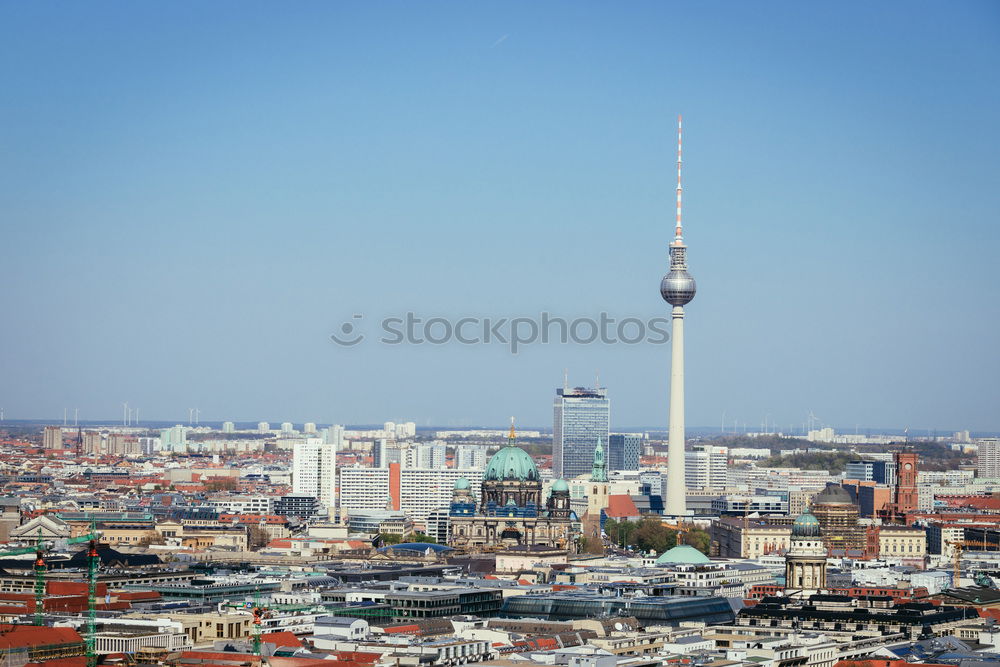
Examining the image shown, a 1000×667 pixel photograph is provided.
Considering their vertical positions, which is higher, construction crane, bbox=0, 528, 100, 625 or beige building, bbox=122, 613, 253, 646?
construction crane, bbox=0, 528, 100, 625

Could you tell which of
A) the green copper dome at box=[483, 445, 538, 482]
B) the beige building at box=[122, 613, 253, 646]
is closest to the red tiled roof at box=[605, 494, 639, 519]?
the green copper dome at box=[483, 445, 538, 482]

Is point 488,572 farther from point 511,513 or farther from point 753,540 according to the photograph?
point 753,540

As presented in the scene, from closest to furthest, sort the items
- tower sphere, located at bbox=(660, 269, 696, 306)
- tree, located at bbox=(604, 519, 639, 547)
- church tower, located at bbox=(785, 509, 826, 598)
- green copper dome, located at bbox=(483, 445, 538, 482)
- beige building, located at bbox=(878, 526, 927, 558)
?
church tower, located at bbox=(785, 509, 826, 598)
beige building, located at bbox=(878, 526, 927, 558)
green copper dome, located at bbox=(483, 445, 538, 482)
tree, located at bbox=(604, 519, 639, 547)
tower sphere, located at bbox=(660, 269, 696, 306)

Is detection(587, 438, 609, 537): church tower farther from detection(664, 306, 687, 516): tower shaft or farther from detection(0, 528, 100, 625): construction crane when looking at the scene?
detection(0, 528, 100, 625): construction crane

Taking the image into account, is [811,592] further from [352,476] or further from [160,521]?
[352,476]

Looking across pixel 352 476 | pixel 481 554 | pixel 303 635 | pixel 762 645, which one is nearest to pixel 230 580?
pixel 303 635

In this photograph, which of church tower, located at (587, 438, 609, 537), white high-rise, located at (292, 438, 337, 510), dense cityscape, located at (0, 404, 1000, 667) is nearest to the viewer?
dense cityscape, located at (0, 404, 1000, 667)

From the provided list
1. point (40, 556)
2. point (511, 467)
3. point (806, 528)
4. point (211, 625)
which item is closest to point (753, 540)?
point (511, 467)
